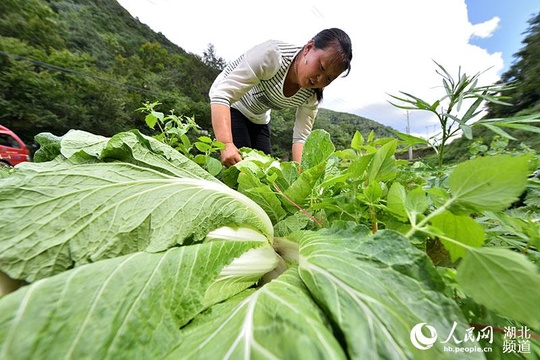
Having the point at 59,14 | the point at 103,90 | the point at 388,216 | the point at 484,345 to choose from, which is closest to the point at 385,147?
the point at 388,216

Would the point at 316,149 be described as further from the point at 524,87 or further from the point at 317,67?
the point at 524,87

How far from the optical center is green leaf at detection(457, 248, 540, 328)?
17cm

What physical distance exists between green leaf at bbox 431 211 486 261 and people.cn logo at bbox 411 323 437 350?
0.06 meters

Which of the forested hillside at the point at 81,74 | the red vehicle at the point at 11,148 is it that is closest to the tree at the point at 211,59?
the forested hillside at the point at 81,74

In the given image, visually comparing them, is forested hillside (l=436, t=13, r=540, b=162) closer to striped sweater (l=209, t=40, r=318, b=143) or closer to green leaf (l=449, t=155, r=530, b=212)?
striped sweater (l=209, t=40, r=318, b=143)

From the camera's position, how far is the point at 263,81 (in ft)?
4.61

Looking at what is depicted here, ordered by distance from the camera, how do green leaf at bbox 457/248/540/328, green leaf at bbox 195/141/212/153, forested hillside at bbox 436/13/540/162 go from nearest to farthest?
green leaf at bbox 457/248/540/328, green leaf at bbox 195/141/212/153, forested hillside at bbox 436/13/540/162

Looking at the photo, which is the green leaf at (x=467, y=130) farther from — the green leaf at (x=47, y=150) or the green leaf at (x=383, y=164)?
the green leaf at (x=47, y=150)

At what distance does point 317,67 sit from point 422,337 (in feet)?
3.95

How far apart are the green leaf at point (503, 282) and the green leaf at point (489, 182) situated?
39 mm

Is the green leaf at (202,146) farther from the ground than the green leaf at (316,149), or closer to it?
closer to it

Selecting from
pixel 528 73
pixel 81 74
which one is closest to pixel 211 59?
pixel 81 74

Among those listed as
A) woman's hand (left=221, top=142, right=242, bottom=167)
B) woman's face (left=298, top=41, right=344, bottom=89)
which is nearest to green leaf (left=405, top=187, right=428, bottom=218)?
woman's hand (left=221, top=142, right=242, bottom=167)

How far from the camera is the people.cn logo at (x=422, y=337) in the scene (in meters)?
0.19
